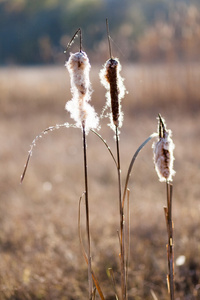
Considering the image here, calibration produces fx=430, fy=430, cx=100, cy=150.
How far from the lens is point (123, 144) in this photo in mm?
4543

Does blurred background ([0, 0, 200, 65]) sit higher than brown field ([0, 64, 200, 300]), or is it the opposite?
blurred background ([0, 0, 200, 65])

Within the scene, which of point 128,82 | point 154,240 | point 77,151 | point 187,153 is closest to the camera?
point 154,240

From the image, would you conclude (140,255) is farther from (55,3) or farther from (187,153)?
(55,3)

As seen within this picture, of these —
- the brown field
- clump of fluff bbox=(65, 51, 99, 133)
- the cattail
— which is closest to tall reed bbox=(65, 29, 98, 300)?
clump of fluff bbox=(65, 51, 99, 133)

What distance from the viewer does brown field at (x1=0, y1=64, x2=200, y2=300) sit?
184 cm

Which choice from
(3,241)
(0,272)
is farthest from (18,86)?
(0,272)

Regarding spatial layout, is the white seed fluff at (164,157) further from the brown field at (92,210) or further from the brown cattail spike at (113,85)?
the brown field at (92,210)

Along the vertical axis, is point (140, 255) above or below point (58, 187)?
below

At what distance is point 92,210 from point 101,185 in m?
0.65

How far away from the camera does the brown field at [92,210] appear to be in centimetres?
184

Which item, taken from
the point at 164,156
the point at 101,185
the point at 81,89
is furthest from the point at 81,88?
the point at 101,185

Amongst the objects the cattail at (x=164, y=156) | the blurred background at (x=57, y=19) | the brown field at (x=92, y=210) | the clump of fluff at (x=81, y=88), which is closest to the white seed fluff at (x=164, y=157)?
the cattail at (x=164, y=156)

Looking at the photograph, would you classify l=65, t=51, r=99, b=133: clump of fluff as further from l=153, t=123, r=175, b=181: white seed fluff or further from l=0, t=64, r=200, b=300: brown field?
l=0, t=64, r=200, b=300: brown field

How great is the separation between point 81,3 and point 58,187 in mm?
21646
